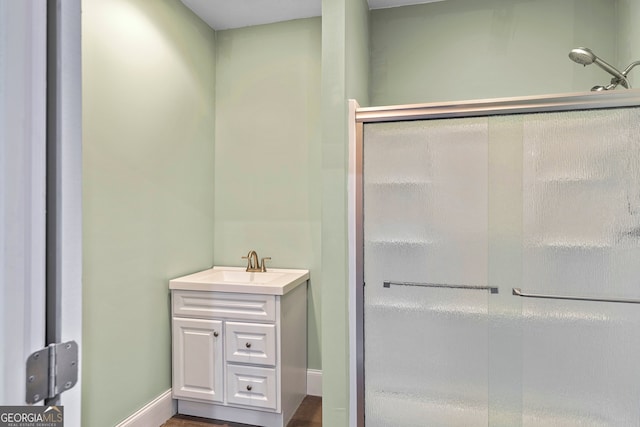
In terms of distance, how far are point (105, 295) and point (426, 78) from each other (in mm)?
2336

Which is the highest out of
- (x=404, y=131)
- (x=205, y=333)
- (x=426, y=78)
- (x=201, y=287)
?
(x=426, y=78)

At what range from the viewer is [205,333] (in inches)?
87.4

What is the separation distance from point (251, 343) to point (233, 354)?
0.43 feet

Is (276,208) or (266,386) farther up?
(276,208)

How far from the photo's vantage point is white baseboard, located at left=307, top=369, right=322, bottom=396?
2.61m

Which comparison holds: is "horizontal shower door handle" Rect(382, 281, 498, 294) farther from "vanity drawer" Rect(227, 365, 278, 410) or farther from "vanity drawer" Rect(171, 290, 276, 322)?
"vanity drawer" Rect(227, 365, 278, 410)

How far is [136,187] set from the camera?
2.08 meters

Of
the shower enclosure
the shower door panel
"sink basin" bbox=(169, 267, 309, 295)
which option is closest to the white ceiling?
the shower enclosure

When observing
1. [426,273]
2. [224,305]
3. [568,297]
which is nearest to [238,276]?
[224,305]

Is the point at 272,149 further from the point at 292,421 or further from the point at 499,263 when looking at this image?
the point at 292,421

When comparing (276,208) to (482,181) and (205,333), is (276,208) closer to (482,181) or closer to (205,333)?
(205,333)

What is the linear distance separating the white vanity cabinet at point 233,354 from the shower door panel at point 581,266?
126 cm

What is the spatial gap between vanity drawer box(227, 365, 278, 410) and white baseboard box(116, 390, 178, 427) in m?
0.41

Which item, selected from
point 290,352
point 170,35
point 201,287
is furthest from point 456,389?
point 170,35
